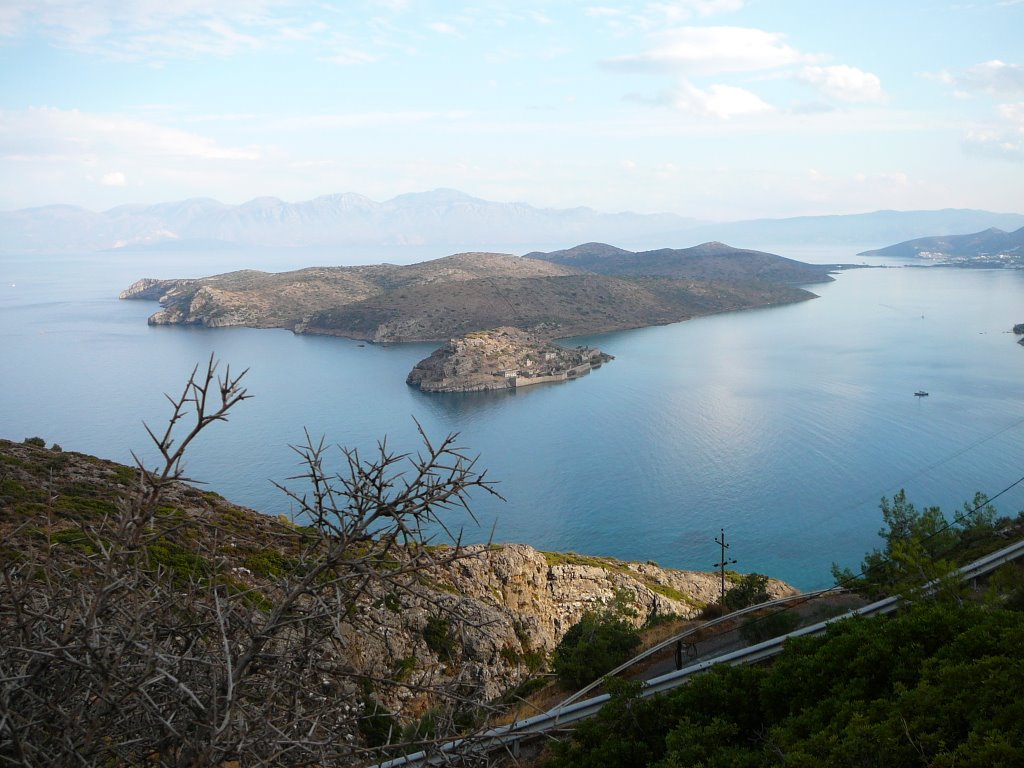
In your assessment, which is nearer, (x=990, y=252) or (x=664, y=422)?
(x=664, y=422)

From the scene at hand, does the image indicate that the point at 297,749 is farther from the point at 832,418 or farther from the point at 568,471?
the point at 832,418

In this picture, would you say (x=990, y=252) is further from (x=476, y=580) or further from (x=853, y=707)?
(x=853, y=707)

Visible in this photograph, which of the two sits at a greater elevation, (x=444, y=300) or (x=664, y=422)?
(x=444, y=300)

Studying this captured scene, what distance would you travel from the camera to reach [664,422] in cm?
4700

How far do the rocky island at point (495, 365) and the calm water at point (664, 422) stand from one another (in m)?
2.18

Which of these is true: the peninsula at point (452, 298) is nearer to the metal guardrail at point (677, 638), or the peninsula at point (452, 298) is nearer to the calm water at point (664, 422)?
the calm water at point (664, 422)

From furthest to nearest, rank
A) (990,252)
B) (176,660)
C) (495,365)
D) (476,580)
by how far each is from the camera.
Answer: (990,252) < (495,365) < (476,580) < (176,660)

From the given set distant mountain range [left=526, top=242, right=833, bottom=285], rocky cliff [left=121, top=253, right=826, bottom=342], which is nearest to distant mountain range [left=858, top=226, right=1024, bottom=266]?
distant mountain range [left=526, top=242, right=833, bottom=285]

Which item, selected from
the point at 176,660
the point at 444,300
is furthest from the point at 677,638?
the point at 444,300

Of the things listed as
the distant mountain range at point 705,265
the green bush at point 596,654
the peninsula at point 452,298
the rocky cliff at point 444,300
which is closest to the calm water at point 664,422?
the rocky cliff at point 444,300

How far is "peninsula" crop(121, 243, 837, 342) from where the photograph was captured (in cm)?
8869

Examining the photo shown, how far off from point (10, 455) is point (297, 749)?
701 inches

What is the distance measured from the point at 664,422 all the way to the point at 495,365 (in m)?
19.5

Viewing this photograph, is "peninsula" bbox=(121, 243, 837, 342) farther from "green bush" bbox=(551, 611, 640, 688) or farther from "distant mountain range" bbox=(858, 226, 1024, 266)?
"green bush" bbox=(551, 611, 640, 688)
